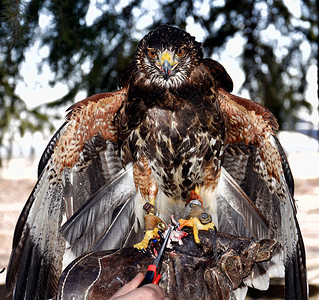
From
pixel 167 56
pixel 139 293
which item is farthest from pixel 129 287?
pixel 167 56

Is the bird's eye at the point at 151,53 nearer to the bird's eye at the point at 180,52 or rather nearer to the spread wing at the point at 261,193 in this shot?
the bird's eye at the point at 180,52

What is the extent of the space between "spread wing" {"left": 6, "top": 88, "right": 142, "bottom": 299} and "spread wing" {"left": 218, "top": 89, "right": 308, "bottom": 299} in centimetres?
104

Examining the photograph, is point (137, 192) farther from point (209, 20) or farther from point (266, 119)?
point (209, 20)

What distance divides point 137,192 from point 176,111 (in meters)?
0.96

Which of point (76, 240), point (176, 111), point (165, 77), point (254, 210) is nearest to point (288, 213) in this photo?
point (254, 210)

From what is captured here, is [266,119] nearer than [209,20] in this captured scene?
Yes

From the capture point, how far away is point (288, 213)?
382 centimetres

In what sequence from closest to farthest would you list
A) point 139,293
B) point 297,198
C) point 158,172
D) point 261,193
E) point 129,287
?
point 139,293, point 129,287, point 158,172, point 261,193, point 297,198

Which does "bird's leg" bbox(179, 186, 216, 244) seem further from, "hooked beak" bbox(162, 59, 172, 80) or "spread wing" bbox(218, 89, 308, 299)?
"hooked beak" bbox(162, 59, 172, 80)

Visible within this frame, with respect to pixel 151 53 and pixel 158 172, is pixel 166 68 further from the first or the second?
pixel 158 172

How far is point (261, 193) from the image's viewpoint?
162 inches

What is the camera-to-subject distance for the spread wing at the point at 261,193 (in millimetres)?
3775

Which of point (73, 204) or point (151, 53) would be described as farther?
point (73, 204)

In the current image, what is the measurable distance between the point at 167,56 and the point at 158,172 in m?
1.17
